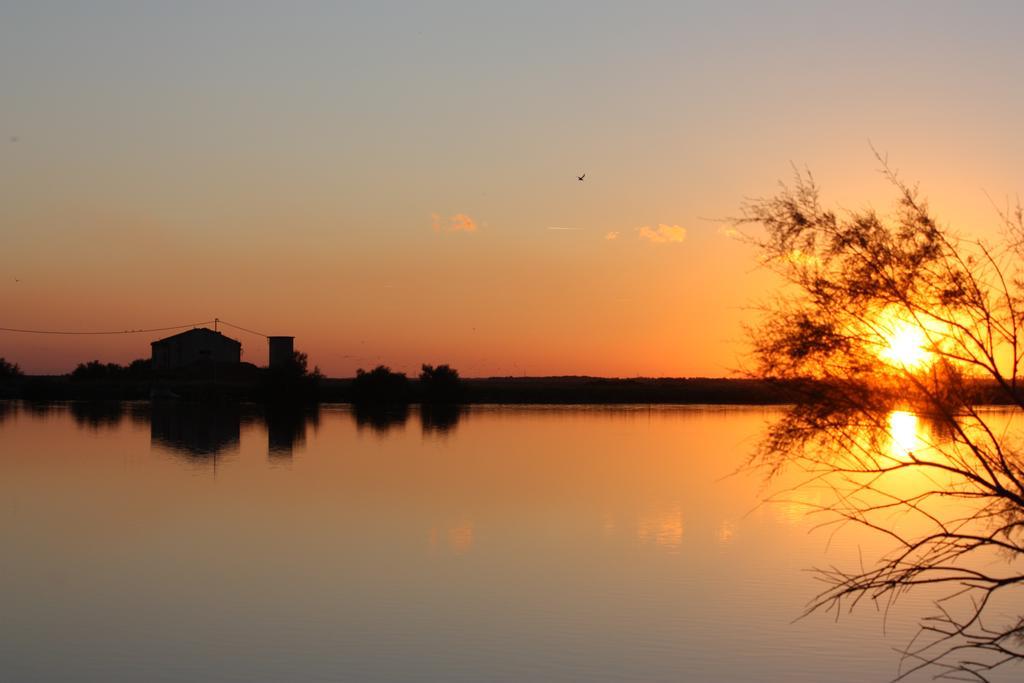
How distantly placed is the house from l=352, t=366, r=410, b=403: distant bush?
19.8m

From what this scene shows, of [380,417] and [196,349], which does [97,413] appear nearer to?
[380,417]

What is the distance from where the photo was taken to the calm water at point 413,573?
13.0 meters

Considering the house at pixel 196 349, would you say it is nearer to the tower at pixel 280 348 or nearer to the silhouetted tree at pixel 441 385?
the tower at pixel 280 348

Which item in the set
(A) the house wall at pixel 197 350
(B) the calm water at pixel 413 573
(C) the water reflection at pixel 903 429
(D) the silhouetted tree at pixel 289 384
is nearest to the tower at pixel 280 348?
(A) the house wall at pixel 197 350

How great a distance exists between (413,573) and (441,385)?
2654 inches

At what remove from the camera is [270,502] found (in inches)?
1037

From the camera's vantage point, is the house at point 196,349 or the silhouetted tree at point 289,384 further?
the house at point 196,349

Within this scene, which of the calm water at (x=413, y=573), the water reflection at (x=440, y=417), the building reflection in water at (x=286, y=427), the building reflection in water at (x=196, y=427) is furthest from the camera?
the water reflection at (x=440, y=417)

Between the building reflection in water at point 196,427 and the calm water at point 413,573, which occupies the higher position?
the building reflection in water at point 196,427

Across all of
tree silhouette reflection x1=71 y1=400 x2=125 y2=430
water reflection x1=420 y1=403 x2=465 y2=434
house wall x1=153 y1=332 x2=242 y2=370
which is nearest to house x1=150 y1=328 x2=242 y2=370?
house wall x1=153 y1=332 x2=242 y2=370

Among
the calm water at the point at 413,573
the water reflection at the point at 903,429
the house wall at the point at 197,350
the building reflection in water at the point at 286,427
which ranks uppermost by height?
the house wall at the point at 197,350

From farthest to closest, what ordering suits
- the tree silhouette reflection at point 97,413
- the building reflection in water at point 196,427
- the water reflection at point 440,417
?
the tree silhouette reflection at point 97,413 < the water reflection at point 440,417 < the building reflection in water at point 196,427

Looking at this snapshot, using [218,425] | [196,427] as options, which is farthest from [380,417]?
[196,427]

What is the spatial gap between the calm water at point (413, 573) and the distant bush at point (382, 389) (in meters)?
46.6
